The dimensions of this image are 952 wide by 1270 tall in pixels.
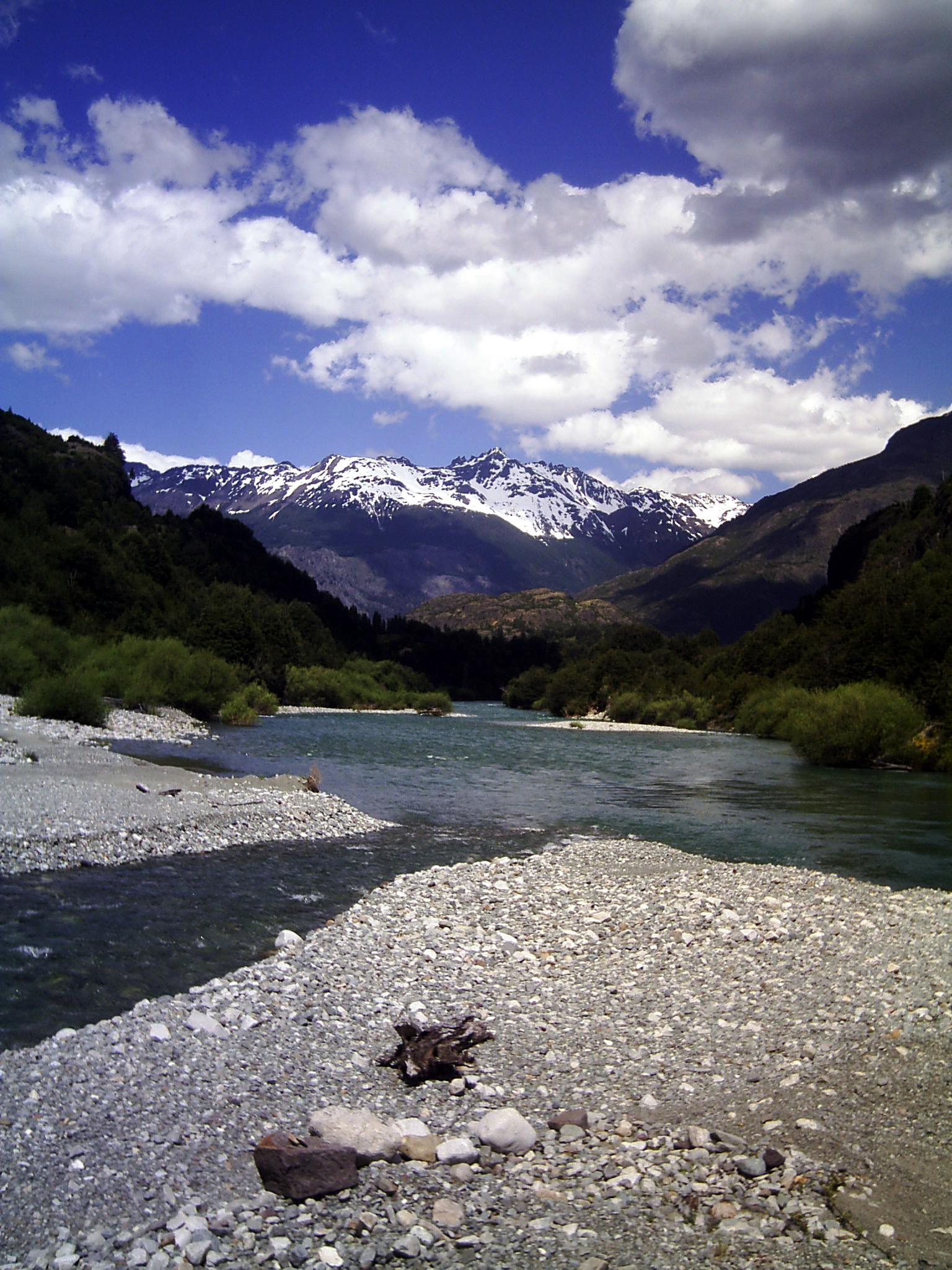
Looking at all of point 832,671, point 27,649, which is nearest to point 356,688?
point 832,671

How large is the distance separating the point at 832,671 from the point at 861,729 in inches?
847

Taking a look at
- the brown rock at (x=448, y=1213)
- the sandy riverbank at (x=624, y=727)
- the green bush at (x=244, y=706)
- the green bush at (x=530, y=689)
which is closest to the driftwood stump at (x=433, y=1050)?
the brown rock at (x=448, y=1213)

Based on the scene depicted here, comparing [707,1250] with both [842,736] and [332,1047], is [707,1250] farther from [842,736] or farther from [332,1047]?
[842,736]

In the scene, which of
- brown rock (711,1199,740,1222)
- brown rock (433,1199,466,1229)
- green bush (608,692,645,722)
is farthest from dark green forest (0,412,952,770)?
brown rock (711,1199,740,1222)

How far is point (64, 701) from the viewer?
42188mm

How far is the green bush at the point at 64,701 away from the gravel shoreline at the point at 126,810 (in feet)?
28.4

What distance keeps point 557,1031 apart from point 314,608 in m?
175

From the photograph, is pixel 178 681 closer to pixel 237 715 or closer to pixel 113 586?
pixel 237 715

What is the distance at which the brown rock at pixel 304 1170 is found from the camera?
20.5ft

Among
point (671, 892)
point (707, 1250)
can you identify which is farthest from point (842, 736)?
point (707, 1250)

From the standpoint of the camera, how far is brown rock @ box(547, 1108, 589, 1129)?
7.41m

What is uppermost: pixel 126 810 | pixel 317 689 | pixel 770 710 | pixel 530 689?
pixel 126 810

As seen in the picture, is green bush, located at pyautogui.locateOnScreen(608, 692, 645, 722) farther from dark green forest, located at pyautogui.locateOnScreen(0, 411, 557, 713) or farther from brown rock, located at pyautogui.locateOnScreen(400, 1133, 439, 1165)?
brown rock, located at pyautogui.locateOnScreen(400, 1133, 439, 1165)

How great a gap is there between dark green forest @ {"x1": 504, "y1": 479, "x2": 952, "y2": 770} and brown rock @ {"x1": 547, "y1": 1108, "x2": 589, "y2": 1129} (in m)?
43.3
